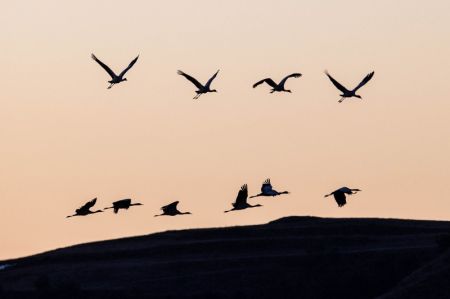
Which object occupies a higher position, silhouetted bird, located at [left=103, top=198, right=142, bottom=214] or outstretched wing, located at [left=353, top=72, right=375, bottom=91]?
outstretched wing, located at [left=353, top=72, right=375, bottom=91]

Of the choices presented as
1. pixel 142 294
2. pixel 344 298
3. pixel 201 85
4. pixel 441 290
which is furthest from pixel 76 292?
pixel 201 85

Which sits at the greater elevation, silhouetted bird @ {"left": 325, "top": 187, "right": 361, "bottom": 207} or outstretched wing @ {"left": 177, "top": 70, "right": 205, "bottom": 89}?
outstretched wing @ {"left": 177, "top": 70, "right": 205, "bottom": 89}

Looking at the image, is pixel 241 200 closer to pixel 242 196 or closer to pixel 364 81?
pixel 242 196

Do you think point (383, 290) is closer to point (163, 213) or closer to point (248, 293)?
point (248, 293)

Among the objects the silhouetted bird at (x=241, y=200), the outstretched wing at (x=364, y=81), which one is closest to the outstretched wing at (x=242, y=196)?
the silhouetted bird at (x=241, y=200)

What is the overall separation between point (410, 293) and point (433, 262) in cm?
1150

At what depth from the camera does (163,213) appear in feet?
348

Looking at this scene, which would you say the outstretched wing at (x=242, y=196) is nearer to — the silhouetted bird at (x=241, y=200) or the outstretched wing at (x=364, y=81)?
the silhouetted bird at (x=241, y=200)

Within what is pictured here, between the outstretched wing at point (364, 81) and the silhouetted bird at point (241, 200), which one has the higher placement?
→ the outstretched wing at point (364, 81)

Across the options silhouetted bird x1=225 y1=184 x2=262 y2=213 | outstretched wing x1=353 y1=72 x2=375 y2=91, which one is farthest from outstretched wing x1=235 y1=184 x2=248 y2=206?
outstretched wing x1=353 y1=72 x2=375 y2=91

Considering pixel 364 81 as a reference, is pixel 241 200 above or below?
below

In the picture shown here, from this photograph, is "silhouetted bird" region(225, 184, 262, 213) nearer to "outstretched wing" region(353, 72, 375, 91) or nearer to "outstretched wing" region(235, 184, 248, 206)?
"outstretched wing" region(235, 184, 248, 206)

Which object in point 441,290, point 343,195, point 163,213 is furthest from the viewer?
point 441,290

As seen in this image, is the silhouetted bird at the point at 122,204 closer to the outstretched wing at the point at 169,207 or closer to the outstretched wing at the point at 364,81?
the outstretched wing at the point at 169,207
